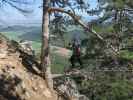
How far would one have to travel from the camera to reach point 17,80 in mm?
11273

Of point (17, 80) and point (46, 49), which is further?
point (46, 49)

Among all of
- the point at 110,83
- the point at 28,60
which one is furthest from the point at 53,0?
the point at 110,83

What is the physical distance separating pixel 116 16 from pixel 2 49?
1226 cm

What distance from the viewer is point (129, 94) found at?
65.6ft

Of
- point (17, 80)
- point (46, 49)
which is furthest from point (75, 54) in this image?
point (17, 80)

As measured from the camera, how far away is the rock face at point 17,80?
11.0m

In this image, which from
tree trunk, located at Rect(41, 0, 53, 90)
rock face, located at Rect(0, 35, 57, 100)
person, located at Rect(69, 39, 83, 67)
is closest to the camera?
rock face, located at Rect(0, 35, 57, 100)

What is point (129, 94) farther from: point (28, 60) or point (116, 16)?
point (28, 60)

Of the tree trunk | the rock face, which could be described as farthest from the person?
the rock face

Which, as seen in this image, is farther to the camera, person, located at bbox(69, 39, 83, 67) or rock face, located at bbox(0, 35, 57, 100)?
person, located at bbox(69, 39, 83, 67)

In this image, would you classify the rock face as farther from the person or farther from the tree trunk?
the person

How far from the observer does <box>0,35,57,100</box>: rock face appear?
36.2 ft

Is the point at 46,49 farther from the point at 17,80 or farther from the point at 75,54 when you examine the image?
the point at 75,54

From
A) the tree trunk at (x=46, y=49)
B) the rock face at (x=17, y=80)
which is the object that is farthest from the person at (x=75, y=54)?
the rock face at (x=17, y=80)
